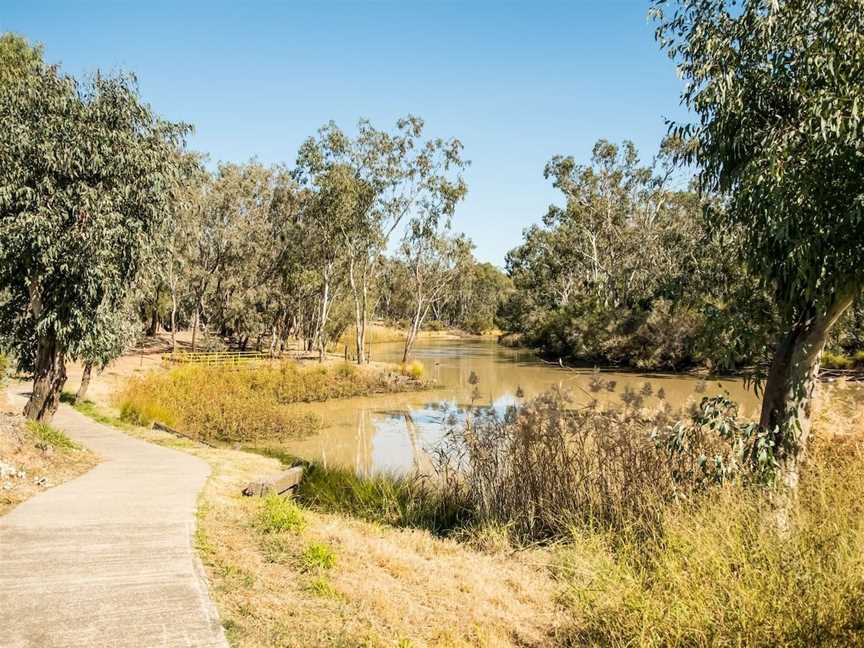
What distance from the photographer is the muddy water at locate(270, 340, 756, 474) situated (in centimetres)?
1189

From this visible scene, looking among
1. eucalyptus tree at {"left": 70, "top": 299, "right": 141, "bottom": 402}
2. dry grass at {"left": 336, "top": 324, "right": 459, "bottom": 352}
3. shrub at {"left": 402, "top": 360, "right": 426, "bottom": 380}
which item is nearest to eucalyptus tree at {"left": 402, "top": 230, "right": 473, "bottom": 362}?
shrub at {"left": 402, "top": 360, "right": 426, "bottom": 380}

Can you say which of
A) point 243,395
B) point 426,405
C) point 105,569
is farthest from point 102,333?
point 426,405

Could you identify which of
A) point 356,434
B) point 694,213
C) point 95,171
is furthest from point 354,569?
point 694,213

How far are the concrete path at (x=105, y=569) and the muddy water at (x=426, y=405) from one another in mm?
3256

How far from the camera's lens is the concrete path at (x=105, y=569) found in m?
3.66

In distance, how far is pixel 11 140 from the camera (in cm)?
890

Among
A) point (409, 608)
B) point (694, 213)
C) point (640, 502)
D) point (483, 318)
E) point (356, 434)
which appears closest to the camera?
point (409, 608)

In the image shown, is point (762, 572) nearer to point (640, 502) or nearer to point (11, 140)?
point (640, 502)

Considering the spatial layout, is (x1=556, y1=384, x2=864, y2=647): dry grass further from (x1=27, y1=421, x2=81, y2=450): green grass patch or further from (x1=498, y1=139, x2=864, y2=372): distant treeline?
(x1=498, y1=139, x2=864, y2=372): distant treeline

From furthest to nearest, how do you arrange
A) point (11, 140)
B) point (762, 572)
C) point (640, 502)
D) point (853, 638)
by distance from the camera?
1. point (11, 140)
2. point (640, 502)
3. point (762, 572)
4. point (853, 638)

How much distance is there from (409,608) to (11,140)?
28.1 ft

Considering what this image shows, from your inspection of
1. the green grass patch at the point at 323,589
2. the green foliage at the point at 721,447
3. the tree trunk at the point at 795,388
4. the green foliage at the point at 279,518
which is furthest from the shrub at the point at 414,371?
the green grass patch at the point at 323,589

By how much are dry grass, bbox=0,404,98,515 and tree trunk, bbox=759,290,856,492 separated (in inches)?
279

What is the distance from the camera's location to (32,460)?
7883mm
